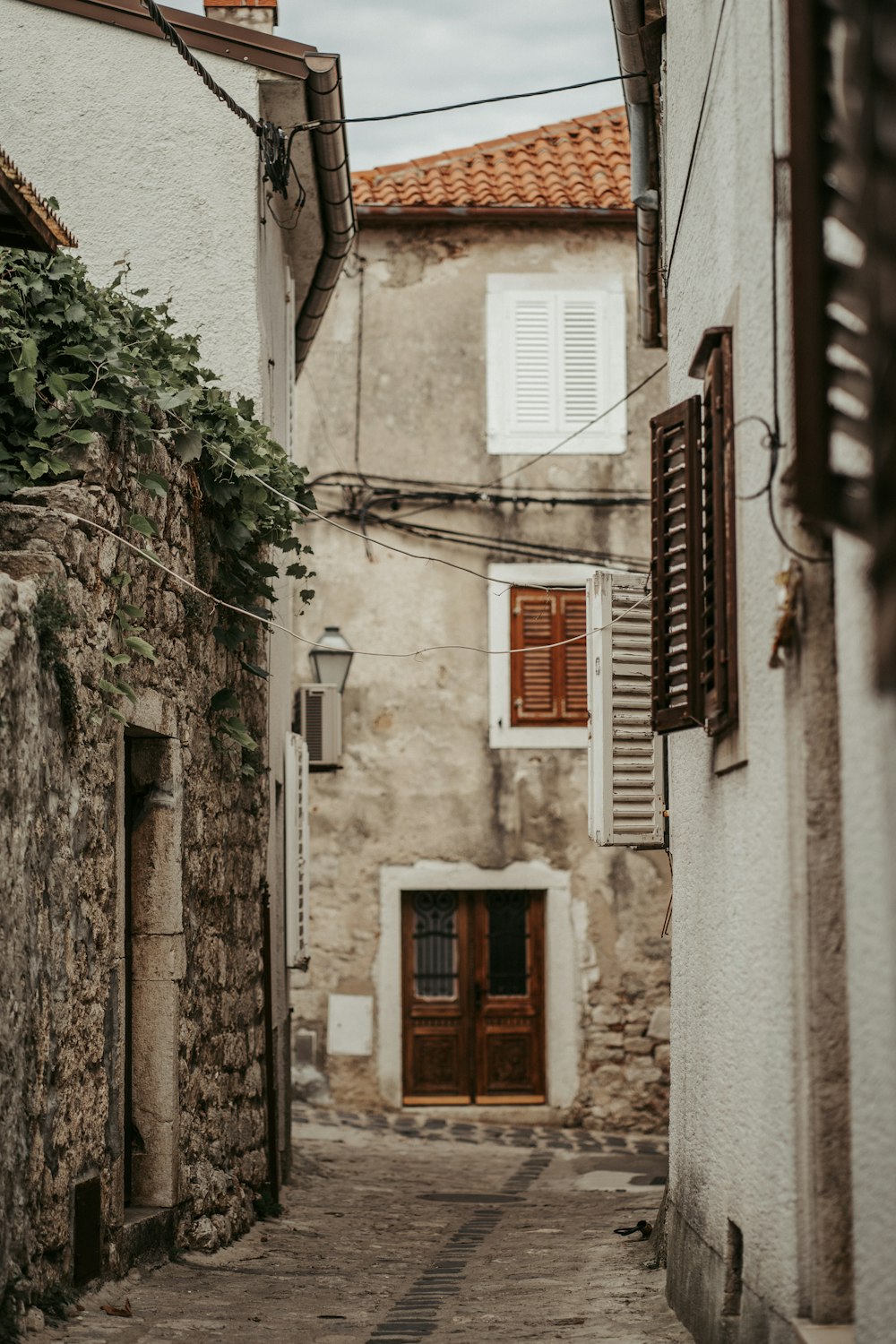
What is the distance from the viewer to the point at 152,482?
6.82 metres

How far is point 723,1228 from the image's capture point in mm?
5223

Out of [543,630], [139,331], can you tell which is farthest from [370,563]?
[139,331]

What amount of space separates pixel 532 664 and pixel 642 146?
6.69 metres

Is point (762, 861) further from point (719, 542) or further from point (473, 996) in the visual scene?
point (473, 996)

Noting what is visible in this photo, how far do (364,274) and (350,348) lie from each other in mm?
702

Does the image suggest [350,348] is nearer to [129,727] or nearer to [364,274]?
[364,274]

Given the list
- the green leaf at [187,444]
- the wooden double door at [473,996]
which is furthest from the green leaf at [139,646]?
the wooden double door at [473,996]

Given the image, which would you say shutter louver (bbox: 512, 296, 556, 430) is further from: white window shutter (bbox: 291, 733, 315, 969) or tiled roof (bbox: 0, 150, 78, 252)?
tiled roof (bbox: 0, 150, 78, 252)

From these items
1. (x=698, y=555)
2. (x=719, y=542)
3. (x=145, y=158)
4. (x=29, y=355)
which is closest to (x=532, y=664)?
(x=145, y=158)

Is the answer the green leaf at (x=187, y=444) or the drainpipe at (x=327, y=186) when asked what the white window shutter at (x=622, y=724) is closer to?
the green leaf at (x=187, y=444)

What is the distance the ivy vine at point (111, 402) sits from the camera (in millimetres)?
6254

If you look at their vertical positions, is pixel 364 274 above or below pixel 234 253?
above

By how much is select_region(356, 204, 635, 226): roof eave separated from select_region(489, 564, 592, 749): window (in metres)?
3.19

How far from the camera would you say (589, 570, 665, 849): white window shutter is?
838cm
